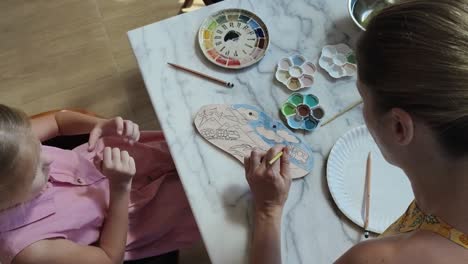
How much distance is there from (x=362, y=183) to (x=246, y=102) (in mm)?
276

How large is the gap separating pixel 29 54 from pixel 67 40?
0.15 metres

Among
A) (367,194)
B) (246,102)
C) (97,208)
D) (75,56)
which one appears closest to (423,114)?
(367,194)

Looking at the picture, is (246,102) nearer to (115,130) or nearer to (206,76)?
(206,76)

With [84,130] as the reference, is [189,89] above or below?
above

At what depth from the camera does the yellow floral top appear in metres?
0.62

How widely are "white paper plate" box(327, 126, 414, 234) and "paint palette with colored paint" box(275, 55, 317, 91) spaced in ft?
0.48

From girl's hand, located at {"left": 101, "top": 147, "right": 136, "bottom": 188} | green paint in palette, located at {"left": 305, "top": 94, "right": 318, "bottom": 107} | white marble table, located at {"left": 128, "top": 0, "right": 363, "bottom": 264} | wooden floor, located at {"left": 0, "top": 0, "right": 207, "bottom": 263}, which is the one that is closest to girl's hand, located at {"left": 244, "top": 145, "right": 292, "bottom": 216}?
white marble table, located at {"left": 128, "top": 0, "right": 363, "bottom": 264}

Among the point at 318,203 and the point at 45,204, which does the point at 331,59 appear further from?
the point at 45,204

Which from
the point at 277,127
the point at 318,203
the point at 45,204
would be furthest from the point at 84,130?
the point at 318,203

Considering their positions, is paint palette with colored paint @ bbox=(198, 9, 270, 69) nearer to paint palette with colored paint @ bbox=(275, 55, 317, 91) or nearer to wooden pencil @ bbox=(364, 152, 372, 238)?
paint palette with colored paint @ bbox=(275, 55, 317, 91)

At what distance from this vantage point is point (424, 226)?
0.67 m

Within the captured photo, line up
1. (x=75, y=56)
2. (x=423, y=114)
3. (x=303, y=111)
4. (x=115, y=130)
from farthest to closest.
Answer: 1. (x=75, y=56)
2. (x=115, y=130)
3. (x=303, y=111)
4. (x=423, y=114)

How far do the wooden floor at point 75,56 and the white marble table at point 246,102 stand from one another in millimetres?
702

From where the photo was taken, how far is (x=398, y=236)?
67 centimetres
